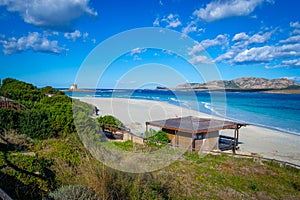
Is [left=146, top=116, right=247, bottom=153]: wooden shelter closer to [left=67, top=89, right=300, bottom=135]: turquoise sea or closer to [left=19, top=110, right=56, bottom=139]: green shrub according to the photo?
[left=67, top=89, right=300, bottom=135]: turquoise sea

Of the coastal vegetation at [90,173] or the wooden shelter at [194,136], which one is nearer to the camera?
the coastal vegetation at [90,173]

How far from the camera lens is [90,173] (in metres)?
3.79

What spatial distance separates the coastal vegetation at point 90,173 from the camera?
12.7 feet

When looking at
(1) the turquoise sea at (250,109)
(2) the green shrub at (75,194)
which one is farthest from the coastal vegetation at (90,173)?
(1) the turquoise sea at (250,109)

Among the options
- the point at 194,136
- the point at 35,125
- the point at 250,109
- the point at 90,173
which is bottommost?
the point at 250,109

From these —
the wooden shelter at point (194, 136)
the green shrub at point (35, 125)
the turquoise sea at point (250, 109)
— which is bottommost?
the turquoise sea at point (250, 109)

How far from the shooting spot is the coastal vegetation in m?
3.86

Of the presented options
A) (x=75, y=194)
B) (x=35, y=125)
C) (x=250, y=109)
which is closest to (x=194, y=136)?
(x=35, y=125)

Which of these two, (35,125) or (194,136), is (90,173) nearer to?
(35,125)

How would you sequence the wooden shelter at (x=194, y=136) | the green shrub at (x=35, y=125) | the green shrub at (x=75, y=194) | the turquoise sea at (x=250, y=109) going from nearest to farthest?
1. the green shrub at (x=75, y=194)
2. the green shrub at (x=35, y=125)
3. the wooden shelter at (x=194, y=136)
4. the turquoise sea at (x=250, y=109)

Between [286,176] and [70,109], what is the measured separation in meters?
10.3

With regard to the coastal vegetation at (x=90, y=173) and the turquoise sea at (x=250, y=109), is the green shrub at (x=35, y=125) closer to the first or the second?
the coastal vegetation at (x=90, y=173)

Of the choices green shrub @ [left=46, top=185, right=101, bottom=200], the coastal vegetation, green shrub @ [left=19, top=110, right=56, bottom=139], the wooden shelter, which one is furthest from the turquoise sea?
green shrub @ [left=46, top=185, right=101, bottom=200]

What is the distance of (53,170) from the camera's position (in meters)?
5.02
